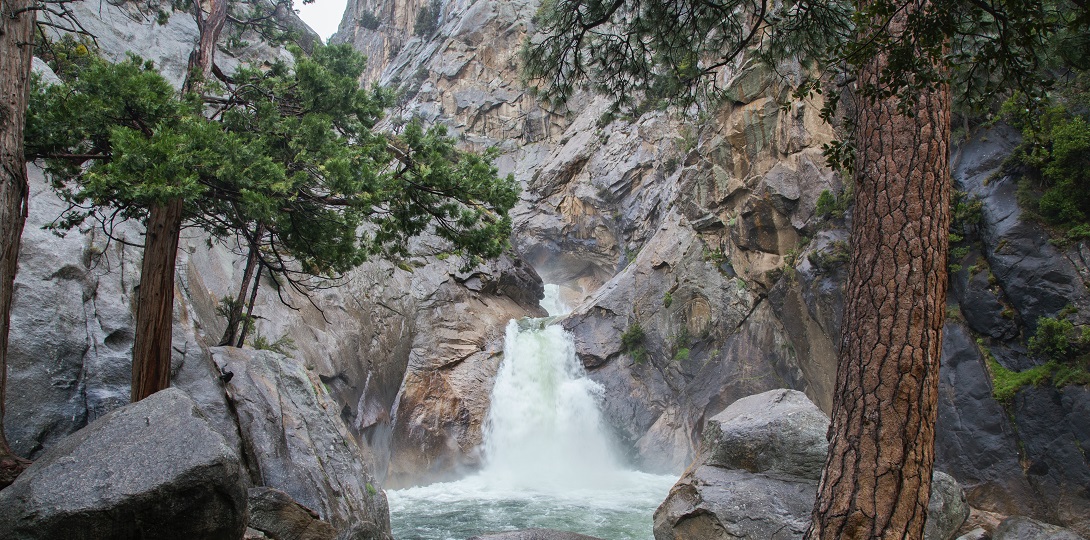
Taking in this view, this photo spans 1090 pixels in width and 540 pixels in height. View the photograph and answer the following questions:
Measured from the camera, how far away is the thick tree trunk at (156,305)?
657 centimetres

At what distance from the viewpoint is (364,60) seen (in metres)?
11.5

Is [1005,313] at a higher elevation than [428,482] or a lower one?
higher

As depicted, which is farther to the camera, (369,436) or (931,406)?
(369,436)

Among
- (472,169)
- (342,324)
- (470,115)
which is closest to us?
(472,169)

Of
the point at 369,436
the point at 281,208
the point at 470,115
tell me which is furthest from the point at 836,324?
the point at 470,115

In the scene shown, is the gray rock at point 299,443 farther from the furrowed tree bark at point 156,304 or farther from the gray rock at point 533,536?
the gray rock at point 533,536

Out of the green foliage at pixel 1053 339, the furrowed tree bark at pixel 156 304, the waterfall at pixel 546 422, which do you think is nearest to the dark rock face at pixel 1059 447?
the green foliage at pixel 1053 339

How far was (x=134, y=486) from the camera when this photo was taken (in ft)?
14.2

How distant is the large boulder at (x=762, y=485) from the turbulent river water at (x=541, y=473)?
340 cm

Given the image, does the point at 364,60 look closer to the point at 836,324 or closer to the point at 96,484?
the point at 96,484

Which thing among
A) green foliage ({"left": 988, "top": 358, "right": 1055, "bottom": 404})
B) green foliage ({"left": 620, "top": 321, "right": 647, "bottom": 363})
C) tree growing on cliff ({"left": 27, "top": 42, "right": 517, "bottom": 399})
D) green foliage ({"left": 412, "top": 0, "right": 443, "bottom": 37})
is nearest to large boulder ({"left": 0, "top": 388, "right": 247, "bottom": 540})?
tree growing on cliff ({"left": 27, "top": 42, "right": 517, "bottom": 399})

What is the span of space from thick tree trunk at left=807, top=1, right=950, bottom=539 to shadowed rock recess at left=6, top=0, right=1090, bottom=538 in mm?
1650

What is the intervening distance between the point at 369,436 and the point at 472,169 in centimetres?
1190

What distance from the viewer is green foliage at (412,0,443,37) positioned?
4403 centimetres
